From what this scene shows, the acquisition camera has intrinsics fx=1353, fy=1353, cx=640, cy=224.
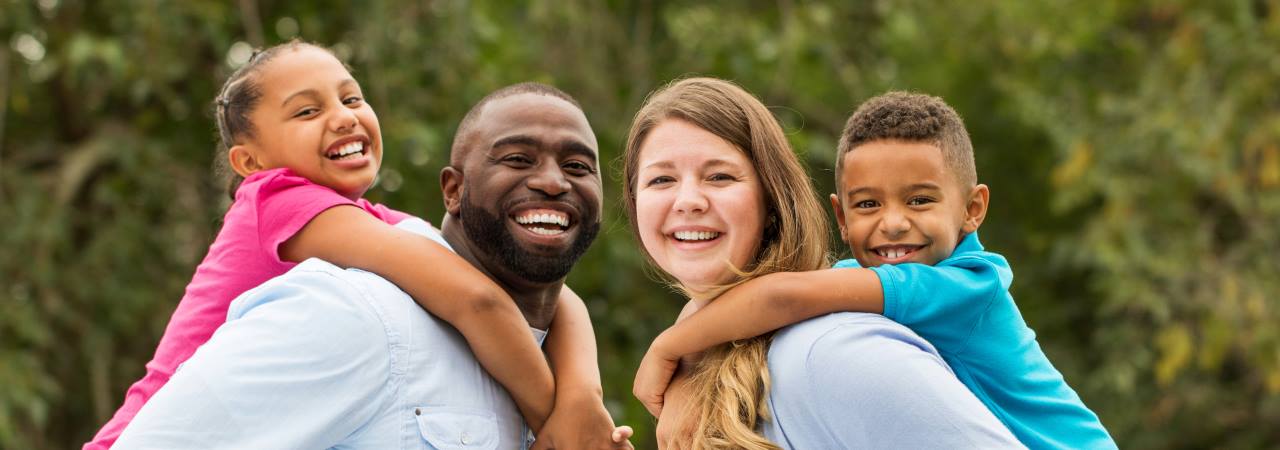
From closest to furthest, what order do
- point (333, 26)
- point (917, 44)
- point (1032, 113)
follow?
point (333, 26) < point (1032, 113) < point (917, 44)

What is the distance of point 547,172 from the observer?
2.54 metres

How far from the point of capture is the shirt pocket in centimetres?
229

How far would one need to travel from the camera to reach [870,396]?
2023 mm

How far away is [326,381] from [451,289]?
0.98 ft

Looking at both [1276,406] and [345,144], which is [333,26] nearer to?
[345,144]

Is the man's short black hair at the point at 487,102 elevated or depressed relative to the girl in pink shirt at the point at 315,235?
elevated

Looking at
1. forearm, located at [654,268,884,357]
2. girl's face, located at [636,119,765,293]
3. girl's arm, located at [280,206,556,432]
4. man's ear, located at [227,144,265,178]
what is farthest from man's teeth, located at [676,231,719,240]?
man's ear, located at [227,144,265,178]

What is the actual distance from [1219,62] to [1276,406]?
7.86 feet

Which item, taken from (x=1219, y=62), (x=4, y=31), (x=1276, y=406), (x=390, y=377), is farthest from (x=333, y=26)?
(x=1276, y=406)

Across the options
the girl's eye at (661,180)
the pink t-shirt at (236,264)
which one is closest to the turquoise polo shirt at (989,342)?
the girl's eye at (661,180)

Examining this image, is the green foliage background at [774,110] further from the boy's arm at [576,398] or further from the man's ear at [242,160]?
the man's ear at [242,160]

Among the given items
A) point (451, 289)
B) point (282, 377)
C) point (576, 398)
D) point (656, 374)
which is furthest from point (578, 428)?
point (282, 377)

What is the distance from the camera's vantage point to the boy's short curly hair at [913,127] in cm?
243

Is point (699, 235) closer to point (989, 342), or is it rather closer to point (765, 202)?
point (765, 202)
